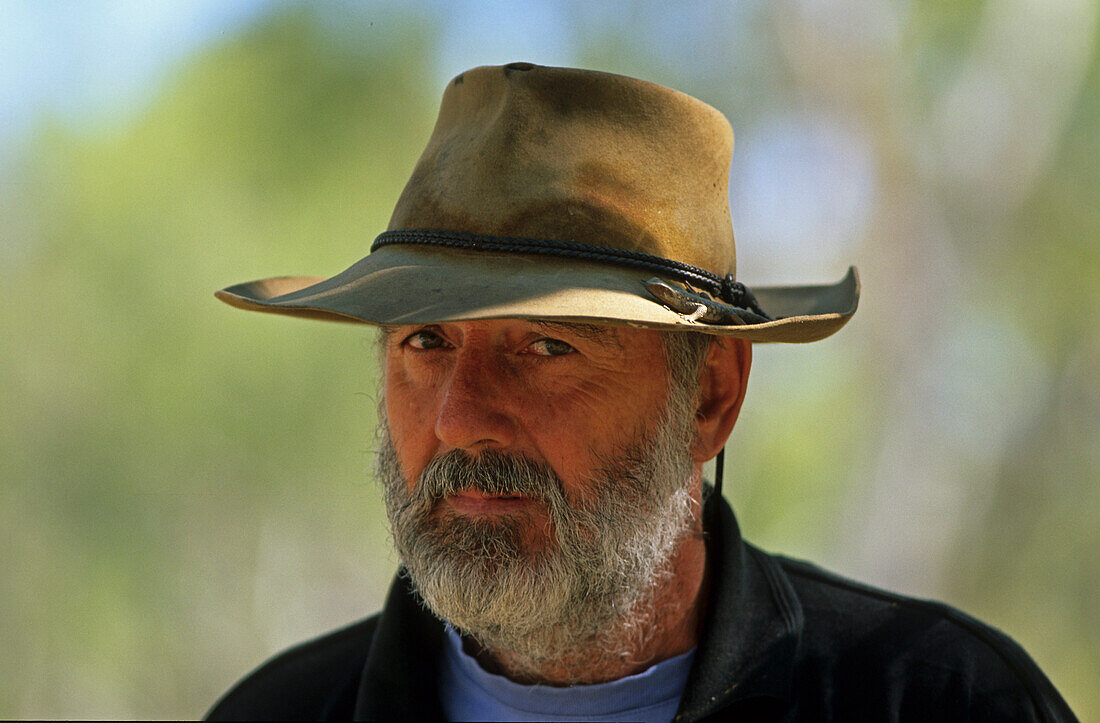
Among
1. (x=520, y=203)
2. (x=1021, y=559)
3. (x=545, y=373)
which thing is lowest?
(x=1021, y=559)

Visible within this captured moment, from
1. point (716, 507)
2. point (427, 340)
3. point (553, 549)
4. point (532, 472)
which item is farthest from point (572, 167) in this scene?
point (716, 507)

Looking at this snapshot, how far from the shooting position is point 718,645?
6.60 ft

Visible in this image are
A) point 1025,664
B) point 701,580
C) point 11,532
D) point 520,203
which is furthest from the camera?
point 11,532

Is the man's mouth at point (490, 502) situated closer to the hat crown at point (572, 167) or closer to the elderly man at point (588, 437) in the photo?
the elderly man at point (588, 437)

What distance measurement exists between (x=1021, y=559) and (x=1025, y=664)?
299 cm

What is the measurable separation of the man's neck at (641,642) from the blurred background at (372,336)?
244 cm

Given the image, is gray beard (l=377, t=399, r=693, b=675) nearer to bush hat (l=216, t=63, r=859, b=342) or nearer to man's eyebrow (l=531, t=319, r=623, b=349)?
man's eyebrow (l=531, t=319, r=623, b=349)

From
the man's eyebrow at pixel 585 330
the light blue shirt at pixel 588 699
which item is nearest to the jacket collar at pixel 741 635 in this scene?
the light blue shirt at pixel 588 699

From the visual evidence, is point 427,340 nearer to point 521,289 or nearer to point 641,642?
point 521,289

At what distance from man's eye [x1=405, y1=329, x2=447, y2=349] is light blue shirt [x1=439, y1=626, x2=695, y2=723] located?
0.83 m

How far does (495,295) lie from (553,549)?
1.98 feet

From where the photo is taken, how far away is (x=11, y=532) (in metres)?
4.60

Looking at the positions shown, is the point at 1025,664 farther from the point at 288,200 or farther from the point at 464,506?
the point at 288,200

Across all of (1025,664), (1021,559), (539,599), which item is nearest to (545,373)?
(539,599)
